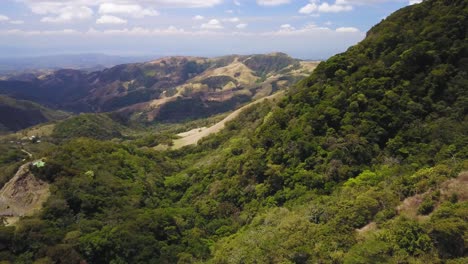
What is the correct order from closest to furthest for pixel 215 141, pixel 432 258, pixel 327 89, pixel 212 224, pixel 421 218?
pixel 432 258
pixel 421 218
pixel 212 224
pixel 327 89
pixel 215 141

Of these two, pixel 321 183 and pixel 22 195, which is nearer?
pixel 321 183

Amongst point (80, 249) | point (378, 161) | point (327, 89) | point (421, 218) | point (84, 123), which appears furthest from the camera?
point (84, 123)

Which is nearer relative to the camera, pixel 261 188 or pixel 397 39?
pixel 261 188

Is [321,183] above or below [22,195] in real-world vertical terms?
above

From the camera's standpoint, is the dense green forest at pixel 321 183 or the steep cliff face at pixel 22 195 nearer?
the dense green forest at pixel 321 183

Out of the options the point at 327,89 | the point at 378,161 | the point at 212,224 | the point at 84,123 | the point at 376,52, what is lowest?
the point at 84,123

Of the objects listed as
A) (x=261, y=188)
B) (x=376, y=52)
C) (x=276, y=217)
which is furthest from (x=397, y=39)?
(x=276, y=217)

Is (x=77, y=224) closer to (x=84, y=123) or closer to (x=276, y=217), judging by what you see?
(x=276, y=217)

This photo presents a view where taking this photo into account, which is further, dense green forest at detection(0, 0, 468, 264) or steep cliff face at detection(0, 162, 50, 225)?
steep cliff face at detection(0, 162, 50, 225)
